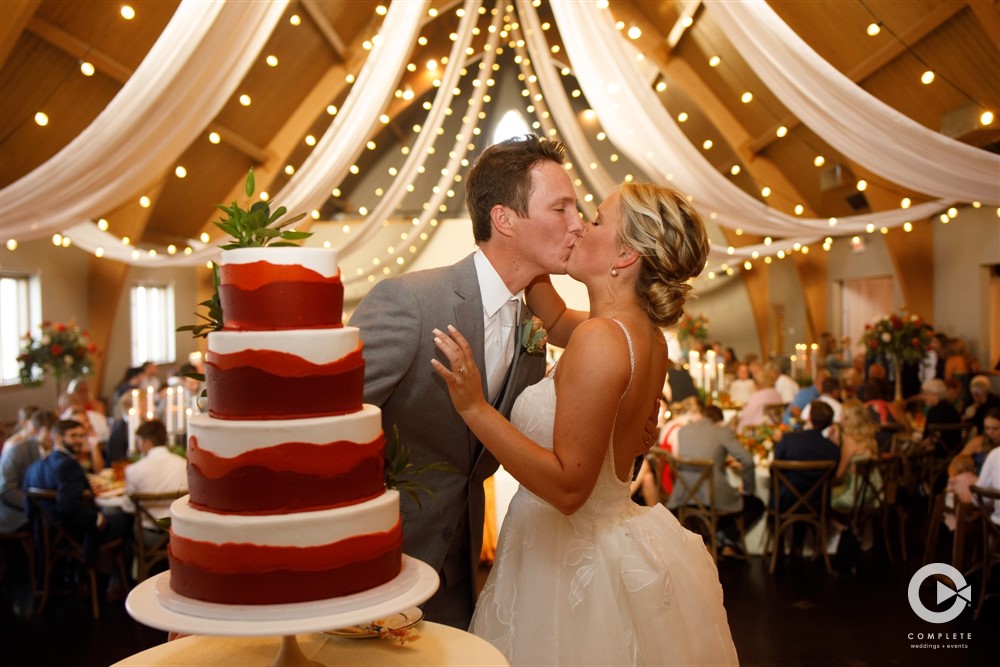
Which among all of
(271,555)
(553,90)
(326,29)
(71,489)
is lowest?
(71,489)

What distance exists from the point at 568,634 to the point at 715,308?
651 inches

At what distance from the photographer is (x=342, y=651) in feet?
6.11

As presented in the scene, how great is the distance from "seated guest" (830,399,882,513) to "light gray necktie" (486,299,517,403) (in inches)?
190

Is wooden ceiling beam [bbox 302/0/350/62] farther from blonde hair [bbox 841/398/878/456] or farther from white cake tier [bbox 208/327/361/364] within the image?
white cake tier [bbox 208/327/361/364]

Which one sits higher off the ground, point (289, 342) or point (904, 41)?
point (904, 41)

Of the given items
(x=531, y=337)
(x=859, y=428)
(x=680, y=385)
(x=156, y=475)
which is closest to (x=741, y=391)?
(x=680, y=385)

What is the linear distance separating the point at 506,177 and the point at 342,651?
1190mm

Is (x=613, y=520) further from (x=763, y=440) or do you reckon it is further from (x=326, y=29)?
(x=326, y=29)

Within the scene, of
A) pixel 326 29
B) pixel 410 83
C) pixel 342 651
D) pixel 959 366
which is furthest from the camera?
pixel 410 83

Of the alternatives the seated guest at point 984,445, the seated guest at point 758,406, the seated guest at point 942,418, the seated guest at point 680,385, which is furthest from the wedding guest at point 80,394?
the seated guest at point 942,418

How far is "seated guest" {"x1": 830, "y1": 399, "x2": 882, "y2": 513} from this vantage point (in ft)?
21.9

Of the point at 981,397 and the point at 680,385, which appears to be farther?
the point at 680,385

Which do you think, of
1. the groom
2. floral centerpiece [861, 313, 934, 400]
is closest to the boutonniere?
the groom

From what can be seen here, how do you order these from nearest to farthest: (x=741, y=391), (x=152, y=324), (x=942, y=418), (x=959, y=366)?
(x=942, y=418) → (x=959, y=366) → (x=741, y=391) → (x=152, y=324)
